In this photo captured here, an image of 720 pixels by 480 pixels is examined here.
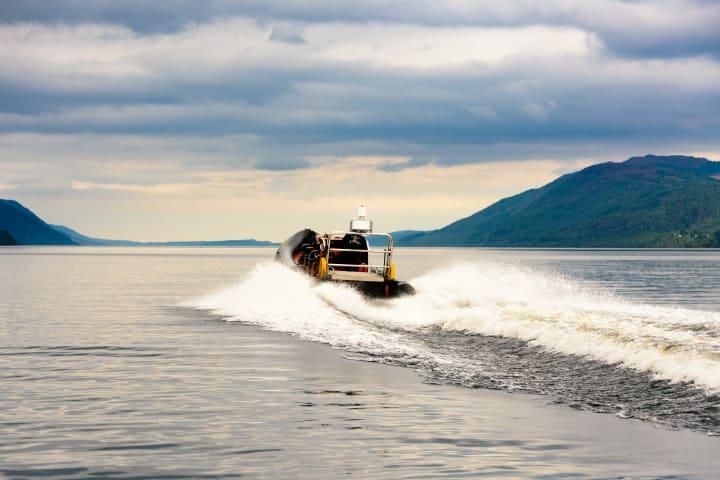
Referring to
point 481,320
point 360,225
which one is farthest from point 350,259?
point 481,320

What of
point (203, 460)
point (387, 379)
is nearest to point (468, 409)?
point (387, 379)

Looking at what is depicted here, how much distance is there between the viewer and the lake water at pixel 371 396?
11672mm

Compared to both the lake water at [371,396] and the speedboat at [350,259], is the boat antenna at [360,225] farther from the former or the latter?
the lake water at [371,396]

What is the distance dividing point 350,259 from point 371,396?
28720 millimetres

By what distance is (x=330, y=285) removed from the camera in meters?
39.1

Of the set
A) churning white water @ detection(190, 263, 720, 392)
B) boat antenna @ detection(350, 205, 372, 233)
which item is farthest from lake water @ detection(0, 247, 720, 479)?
boat antenna @ detection(350, 205, 372, 233)

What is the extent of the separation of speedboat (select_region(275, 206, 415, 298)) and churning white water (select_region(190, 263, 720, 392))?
0.71 metres

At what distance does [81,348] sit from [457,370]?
36.4ft

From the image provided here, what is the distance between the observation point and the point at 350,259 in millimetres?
45625

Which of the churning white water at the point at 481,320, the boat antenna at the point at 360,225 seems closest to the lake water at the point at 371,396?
the churning white water at the point at 481,320

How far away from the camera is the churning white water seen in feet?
66.5

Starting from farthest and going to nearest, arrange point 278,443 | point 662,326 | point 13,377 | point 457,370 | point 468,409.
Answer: point 662,326
point 457,370
point 13,377
point 468,409
point 278,443

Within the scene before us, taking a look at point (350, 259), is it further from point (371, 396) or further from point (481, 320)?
point (371, 396)

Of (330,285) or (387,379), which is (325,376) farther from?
(330,285)
